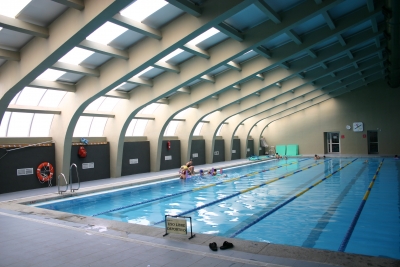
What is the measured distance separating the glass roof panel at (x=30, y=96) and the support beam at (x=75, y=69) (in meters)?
2.33

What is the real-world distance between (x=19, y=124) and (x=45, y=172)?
2.00 meters

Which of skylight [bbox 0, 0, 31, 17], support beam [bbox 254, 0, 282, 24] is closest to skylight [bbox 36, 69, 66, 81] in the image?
skylight [bbox 0, 0, 31, 17]

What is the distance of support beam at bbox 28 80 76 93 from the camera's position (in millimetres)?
10216

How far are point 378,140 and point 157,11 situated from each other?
79.1 feet

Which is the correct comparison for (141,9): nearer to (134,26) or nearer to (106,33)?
(134,26)

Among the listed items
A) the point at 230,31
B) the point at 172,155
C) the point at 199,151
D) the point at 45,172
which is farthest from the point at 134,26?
the point at 199,151

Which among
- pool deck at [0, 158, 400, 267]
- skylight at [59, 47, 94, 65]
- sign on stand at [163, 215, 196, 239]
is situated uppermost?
skylight at [59, 47, 94, 65]

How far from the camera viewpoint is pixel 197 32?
812cm

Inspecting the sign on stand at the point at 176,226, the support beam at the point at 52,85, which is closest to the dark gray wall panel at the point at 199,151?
the support beam at the point at 52,85

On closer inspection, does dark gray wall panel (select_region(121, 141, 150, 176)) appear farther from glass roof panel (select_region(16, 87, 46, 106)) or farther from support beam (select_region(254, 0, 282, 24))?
support beam (select_region(254, 0, 282, 24))

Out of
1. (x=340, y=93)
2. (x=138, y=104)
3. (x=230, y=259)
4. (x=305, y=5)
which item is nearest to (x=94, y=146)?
(x=138, y=104)

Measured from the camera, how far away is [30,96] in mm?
11164

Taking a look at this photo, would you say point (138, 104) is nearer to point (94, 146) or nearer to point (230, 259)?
point (94, 146)

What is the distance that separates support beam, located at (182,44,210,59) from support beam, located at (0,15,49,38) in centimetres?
387
